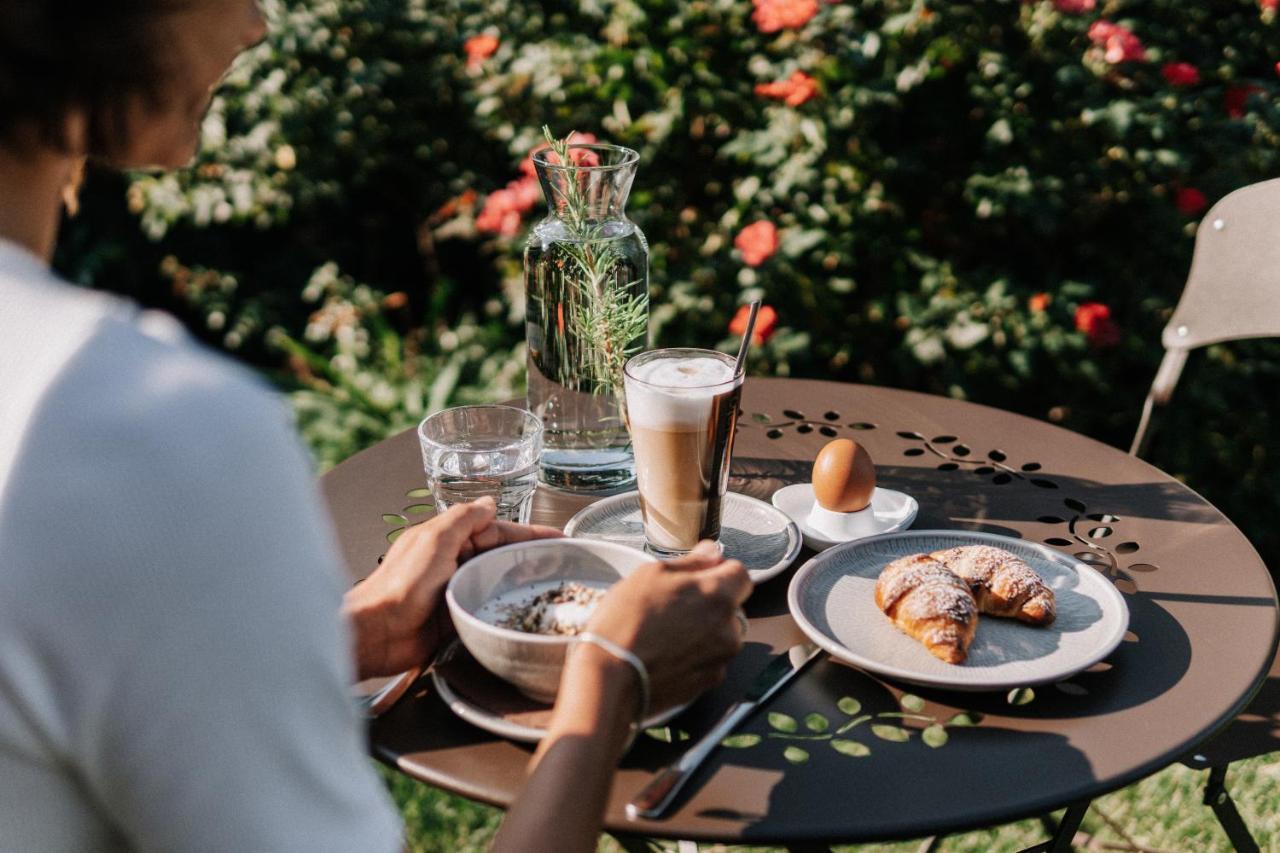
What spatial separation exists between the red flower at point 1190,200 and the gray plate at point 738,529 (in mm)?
1967

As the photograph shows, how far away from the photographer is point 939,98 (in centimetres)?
340

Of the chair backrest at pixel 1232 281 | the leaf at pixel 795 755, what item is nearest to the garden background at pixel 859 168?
the chair backrest at pixel 1232 281

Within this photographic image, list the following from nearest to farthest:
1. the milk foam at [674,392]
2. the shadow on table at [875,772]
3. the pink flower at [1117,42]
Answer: the shadow on table at [875,772]
the milk foam at [674,392]
the pink flower at [1117,42]

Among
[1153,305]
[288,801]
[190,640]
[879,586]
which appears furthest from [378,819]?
[1153,305]

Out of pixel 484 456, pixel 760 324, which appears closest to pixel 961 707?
pixel 484 456

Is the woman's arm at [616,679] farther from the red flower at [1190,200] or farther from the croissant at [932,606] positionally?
the red flower at [1190,200]

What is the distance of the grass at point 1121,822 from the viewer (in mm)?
2576

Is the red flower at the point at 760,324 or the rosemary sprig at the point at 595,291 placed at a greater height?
the rosemary sprig at the point at 595,291

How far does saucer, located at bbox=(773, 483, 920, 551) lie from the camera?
64.3 inches

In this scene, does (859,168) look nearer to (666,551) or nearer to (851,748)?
(666,551)

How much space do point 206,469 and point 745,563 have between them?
986 mm

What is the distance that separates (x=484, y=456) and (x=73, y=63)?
978 millimetres

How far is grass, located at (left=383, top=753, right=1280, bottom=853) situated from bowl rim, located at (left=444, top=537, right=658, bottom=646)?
4.39 ft

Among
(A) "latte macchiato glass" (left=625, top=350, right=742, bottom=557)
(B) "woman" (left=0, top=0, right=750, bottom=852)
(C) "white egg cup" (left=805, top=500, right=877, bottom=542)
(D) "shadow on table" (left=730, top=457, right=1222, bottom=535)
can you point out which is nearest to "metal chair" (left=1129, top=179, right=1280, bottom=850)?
(D) "shadow on table" (left=730, top=457, right=1222, bottom=535)
